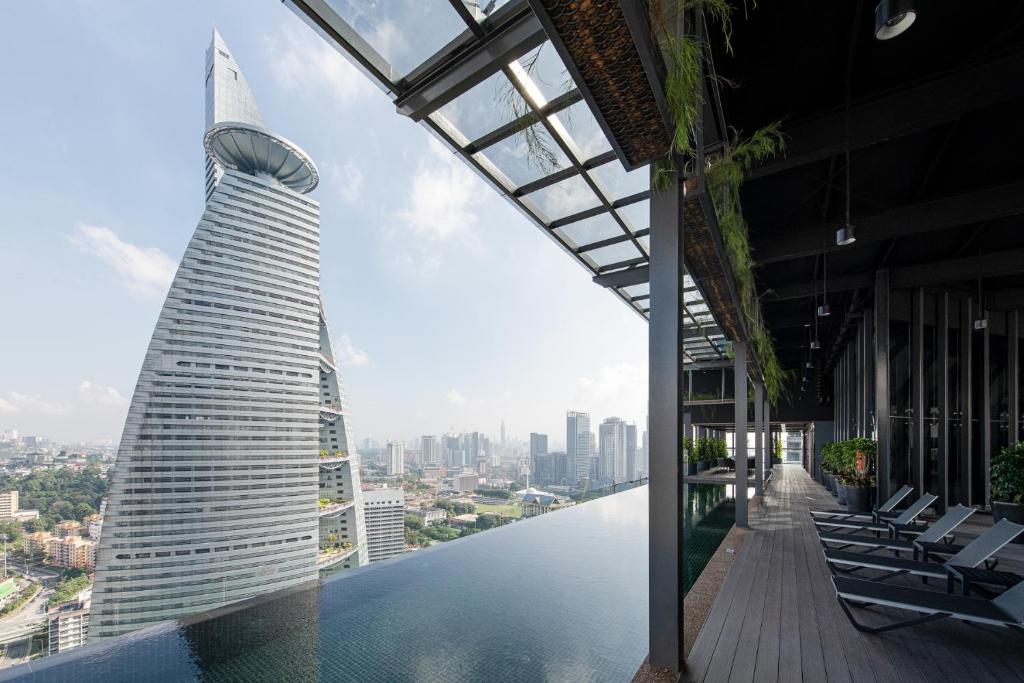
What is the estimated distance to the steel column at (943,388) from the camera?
8.40 meters

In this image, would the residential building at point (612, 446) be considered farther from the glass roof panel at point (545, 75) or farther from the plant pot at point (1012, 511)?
the glass roof panel at point (545, 75)

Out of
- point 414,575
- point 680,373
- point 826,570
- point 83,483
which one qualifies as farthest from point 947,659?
point 83,483

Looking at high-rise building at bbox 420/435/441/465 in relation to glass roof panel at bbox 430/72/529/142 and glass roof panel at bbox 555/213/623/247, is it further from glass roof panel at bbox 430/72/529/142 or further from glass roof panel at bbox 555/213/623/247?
glass roof panel at bbox 430/72/529/142

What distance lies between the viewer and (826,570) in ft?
15.3

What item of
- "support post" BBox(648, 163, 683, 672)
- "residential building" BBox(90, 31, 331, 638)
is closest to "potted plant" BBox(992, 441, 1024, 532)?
"support post" BBox(648, 163, 683, 672)

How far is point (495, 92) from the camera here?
129 inches

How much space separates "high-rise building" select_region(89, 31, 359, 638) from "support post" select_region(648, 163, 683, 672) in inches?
605

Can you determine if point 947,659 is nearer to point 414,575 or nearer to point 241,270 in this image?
point 414,575

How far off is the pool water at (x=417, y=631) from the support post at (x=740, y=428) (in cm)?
224

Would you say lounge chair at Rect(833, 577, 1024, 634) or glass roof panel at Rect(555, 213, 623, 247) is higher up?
glass roof panel at Rect(555, 213, 623, 247)

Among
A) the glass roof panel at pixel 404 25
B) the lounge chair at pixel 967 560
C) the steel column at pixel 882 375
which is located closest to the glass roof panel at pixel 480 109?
the glass roof panel at pixel 404 25

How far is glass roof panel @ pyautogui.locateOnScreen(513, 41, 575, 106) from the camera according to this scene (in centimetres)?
271

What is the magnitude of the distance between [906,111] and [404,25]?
427cm

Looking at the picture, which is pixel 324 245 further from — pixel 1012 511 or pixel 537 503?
pixel 1012 511
